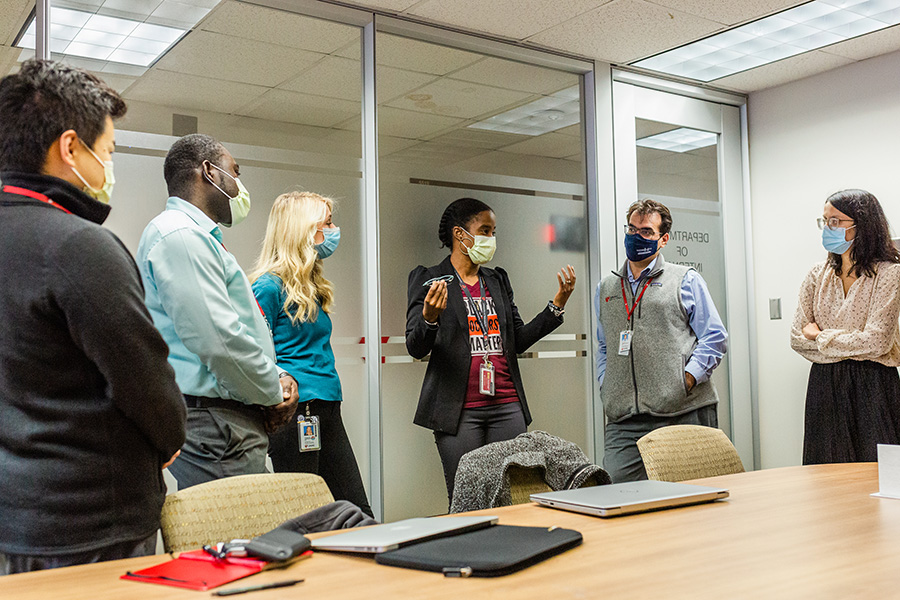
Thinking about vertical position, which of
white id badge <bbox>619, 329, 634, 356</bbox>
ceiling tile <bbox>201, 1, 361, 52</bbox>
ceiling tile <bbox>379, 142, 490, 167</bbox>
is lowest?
white id badge <bbox>619, 329, 634, 356</bbox>

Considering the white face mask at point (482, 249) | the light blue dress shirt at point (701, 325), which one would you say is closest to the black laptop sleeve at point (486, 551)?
the white face mask at point (482, 249)

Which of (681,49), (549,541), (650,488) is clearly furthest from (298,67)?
(549,541)

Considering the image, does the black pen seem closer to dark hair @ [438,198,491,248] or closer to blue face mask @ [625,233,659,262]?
dark hair @ [438,198,491,248]

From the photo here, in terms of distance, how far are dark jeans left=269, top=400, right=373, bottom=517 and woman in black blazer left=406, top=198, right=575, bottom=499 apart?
1.55 feet

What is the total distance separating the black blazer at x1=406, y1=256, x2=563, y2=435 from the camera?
11.5 ft

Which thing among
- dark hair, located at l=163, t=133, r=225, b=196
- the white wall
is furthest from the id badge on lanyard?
the white wall

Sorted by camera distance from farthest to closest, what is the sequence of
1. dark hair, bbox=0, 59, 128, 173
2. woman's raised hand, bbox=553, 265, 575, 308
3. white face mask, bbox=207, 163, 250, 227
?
woman's raised hand, bbox=553, 265, 575, 308 → white face mask, bbox=207, 163, 250, 227 → dark hair, bbox=0, 59, 128, 173

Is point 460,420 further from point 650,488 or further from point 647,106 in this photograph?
point 647,106

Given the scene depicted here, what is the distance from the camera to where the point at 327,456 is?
317 cm

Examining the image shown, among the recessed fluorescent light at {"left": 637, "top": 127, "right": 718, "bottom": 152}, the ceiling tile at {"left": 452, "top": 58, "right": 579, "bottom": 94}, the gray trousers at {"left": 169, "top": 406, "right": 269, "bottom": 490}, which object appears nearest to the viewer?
the gray trousers at {"left": 169, "top": 406, "right": 269, "bottom": 490}

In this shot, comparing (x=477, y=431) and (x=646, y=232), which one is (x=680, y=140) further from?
(x=477, y=431)

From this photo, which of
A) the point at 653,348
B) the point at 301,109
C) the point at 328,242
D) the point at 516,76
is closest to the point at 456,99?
the point at 516,76

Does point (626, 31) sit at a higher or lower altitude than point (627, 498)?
higher

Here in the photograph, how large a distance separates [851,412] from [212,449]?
128 inches
